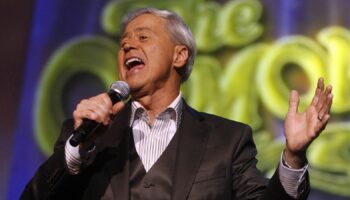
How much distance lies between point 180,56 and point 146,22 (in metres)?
0.12

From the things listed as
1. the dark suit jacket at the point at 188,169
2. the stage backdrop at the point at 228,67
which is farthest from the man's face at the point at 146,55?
the stage backdrop at the point at 228,67

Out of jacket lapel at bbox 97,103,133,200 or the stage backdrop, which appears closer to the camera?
jacket lapel at bbox 97,103,133,200

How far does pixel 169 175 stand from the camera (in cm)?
136

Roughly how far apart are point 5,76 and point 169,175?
122 centimetres

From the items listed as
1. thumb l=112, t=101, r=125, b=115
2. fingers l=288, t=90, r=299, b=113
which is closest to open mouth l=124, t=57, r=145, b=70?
thumb l=112, t=101, r=125, b=115

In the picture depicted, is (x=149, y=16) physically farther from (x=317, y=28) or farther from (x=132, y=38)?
(x=317, y=28)

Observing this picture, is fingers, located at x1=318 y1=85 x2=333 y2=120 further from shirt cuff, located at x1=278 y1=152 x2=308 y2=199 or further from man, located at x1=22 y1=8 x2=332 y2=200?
shirt cuff, located at x1=278 y1=152 x2=308 y2=199

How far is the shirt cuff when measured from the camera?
1210mm

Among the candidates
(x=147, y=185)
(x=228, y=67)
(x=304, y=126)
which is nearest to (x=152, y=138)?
(x=147, y=185)

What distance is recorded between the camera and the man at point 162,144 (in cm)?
121

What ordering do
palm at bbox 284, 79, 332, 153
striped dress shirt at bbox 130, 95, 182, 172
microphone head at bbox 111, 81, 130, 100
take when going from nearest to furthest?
palm at bbox 284, 79, 332, 153 → microphone head at bbox 111, 81, 130, 100 → striped dress shirt at bbox 130, 95, 182, 172

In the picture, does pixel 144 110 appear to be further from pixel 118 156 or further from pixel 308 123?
pixel 308 123

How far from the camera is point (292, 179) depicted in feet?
3.98

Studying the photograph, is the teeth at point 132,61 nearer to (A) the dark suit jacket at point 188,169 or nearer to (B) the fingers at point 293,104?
(A) the dark suit jacket at point 188,169
